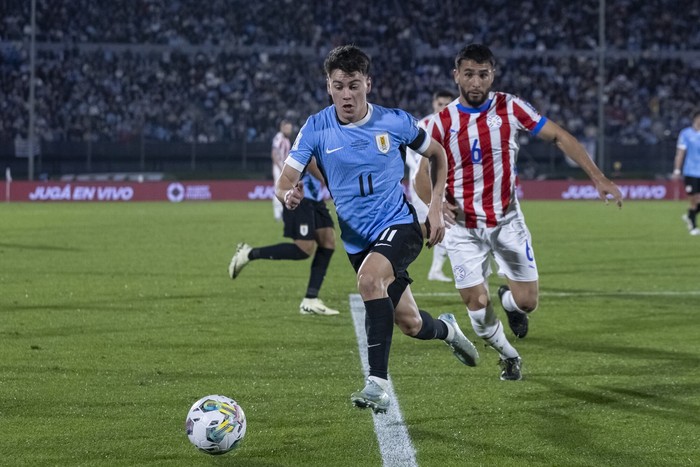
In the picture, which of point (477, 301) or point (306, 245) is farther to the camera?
point (306, 245)

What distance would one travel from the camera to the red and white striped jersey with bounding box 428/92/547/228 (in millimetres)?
7520

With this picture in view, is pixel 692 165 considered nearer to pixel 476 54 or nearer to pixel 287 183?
pixel 476 54

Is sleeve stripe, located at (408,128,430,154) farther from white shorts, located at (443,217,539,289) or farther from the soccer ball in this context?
the soccer ball

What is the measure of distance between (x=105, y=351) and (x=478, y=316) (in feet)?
9.39

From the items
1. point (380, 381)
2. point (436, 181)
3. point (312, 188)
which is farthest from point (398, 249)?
point (312, 188)

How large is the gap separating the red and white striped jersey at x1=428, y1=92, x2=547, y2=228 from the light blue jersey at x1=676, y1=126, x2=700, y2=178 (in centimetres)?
1615

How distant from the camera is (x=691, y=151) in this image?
75.3ft

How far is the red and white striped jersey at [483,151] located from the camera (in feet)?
24.7

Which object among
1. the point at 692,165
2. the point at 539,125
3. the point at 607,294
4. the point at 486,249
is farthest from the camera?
the point at 692,165

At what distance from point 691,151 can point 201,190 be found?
1903 cm

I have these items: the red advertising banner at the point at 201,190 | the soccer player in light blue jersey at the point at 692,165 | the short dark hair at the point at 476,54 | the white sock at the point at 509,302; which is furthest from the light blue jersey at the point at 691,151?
the short dark hair at the point at 476,54

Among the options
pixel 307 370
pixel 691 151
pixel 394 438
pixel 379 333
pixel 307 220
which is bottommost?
pixel 307 370

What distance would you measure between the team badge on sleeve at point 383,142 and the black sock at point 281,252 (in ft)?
16.2

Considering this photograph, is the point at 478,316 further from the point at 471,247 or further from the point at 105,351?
the point at 105,351
